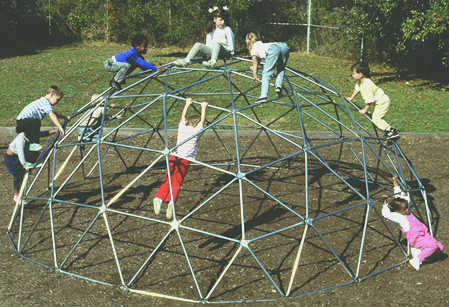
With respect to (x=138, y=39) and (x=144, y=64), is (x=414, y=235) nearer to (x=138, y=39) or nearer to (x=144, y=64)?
(x=144, y=64)

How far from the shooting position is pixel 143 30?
82.0ft

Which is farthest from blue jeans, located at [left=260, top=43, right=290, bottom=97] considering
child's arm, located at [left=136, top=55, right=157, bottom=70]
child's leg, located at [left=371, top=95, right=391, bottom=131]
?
child's leg, located at [left=371, top=95, right=391, bottom=131]

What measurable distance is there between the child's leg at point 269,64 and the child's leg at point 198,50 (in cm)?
115

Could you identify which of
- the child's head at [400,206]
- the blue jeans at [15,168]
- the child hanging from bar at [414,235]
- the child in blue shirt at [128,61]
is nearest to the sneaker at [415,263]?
the child hanging from bar at [414,235]

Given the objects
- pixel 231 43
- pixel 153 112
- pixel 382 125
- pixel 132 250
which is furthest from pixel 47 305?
pixel 153 112

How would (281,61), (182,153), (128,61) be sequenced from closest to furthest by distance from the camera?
(182,153), (281,61), (128,61)

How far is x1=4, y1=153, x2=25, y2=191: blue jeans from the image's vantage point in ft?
27.3

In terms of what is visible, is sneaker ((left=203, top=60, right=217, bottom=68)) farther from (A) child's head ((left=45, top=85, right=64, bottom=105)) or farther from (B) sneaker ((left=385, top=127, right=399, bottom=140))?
(B) sneaker ((left=385, top=127, right=399, bottom=140))

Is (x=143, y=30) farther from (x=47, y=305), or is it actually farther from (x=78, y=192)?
(x=47, y=305)

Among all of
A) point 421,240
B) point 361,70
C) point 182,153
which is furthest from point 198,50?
point 421,240

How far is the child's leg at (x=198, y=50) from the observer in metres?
7.79

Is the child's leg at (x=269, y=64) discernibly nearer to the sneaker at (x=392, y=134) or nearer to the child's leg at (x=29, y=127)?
the sneaker at (x=392, y=134)

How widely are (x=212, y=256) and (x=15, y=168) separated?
13.0ft

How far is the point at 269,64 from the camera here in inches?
291
